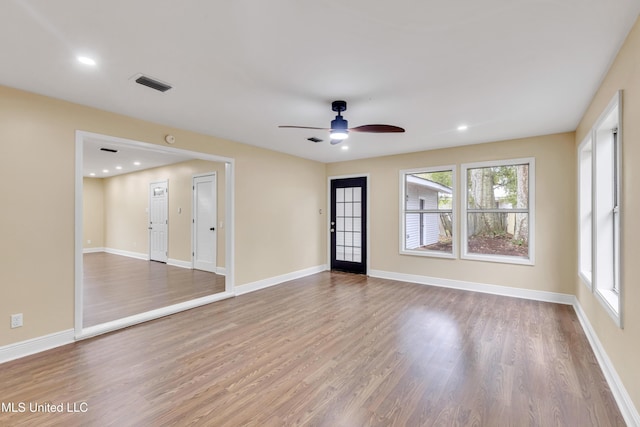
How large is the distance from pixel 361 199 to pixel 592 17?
4787 mm

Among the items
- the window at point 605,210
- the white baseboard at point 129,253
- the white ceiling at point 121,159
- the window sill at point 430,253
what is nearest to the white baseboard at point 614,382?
the window at point 605,210

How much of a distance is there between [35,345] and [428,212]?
19.1 feet

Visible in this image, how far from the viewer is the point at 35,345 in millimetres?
2861

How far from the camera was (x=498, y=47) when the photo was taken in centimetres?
214

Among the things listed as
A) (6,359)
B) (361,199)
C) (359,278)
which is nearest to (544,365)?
(359,278)

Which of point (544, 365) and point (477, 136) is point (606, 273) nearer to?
point (544, 365)

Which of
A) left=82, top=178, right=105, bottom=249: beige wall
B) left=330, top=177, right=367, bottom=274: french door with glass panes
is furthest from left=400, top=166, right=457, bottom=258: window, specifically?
left=82, top=178, right=105, bottom=249: beige wall

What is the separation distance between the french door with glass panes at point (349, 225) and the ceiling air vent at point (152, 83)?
171 inches

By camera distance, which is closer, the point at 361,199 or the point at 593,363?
the point at 593,363

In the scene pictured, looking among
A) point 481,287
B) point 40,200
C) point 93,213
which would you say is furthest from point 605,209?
point 93,213

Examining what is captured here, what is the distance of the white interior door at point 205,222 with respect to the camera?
6.49 meters

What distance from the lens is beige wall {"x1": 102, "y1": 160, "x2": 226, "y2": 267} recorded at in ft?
21.6

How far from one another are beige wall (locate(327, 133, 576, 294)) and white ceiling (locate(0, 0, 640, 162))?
3.09 ft

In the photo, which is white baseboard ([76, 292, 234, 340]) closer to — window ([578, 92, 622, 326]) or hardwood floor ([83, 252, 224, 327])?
hardwood floor ([83, 252, 224, 327])
